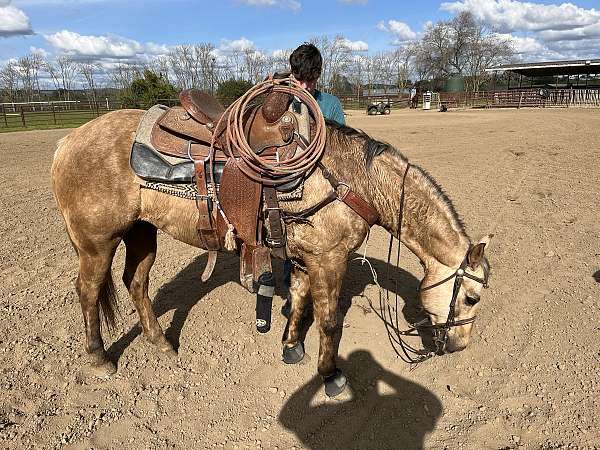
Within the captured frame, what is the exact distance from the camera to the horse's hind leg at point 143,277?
3490 mm

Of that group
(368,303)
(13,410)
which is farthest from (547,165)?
(13,410)

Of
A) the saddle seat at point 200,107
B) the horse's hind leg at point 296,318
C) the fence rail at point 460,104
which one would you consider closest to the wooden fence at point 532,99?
the fence rail at point 460,104

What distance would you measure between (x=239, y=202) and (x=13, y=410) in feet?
6.68

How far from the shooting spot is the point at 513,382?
10.1 ft

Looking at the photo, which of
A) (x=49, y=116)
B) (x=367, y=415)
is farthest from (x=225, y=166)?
(x=49, y=116)

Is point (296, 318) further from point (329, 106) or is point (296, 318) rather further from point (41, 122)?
point (41, 122)

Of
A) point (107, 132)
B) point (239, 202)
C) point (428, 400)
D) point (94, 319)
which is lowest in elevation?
point (428, 400)

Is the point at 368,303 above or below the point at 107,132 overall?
below

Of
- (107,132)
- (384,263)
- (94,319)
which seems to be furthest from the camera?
(384,263)

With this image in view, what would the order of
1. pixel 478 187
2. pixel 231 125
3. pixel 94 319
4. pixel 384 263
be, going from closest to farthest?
pixel 231 125, pixel 94 319, pixel 384 263, pixel 478 187

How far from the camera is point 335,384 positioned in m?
3.06

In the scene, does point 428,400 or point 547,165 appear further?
point 547,165

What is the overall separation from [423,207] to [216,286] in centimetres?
257

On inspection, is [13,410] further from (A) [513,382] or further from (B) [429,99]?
(B) [429,99]
